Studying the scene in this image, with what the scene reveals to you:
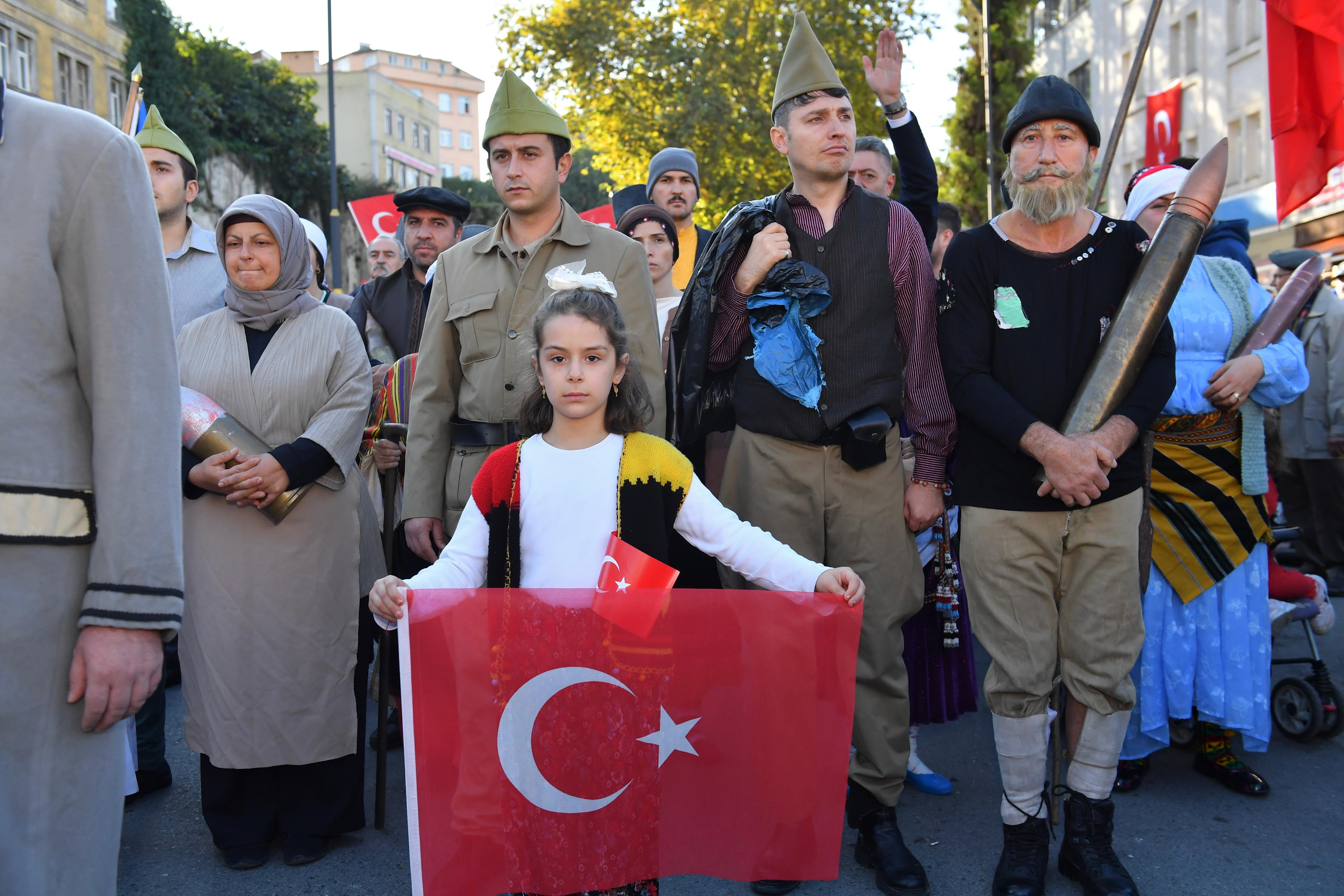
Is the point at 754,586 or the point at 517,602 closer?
the point at 517,602

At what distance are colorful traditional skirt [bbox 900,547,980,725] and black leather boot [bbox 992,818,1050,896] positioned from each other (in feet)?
3.10

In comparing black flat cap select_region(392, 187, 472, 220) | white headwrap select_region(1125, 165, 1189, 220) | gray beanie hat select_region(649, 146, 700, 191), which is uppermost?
gray beanie hat select_region(649, 146, 700, 191)

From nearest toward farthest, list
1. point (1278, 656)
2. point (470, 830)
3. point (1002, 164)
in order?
point (470, 830) → point (1278, 656) → point (1002, 164)

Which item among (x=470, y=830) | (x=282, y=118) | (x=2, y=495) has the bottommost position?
(x=470, y=830)

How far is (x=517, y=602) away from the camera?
2713 mm

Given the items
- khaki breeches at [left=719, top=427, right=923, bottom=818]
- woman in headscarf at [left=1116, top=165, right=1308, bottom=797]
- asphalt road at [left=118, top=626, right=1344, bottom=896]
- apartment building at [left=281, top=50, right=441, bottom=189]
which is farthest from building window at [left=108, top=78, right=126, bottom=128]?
woman in headscarf at [left=1116, top=165, right=1308, bottom=797]

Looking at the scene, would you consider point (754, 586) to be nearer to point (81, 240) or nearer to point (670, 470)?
point (670, 470)

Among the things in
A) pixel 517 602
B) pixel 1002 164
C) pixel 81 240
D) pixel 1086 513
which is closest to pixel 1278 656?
pixel 1086 513

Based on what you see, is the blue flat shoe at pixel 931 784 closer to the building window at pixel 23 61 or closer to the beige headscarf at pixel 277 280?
the beige headscarf at pixel 277 280

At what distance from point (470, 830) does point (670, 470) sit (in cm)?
106

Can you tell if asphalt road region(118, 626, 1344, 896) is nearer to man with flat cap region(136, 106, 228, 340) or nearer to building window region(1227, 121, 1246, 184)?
man with flat cap region(136, 106, 228, 340)

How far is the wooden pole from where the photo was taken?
151 inches

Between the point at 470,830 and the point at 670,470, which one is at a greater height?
the point at 670,470

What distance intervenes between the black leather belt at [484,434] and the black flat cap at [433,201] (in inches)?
90.0
